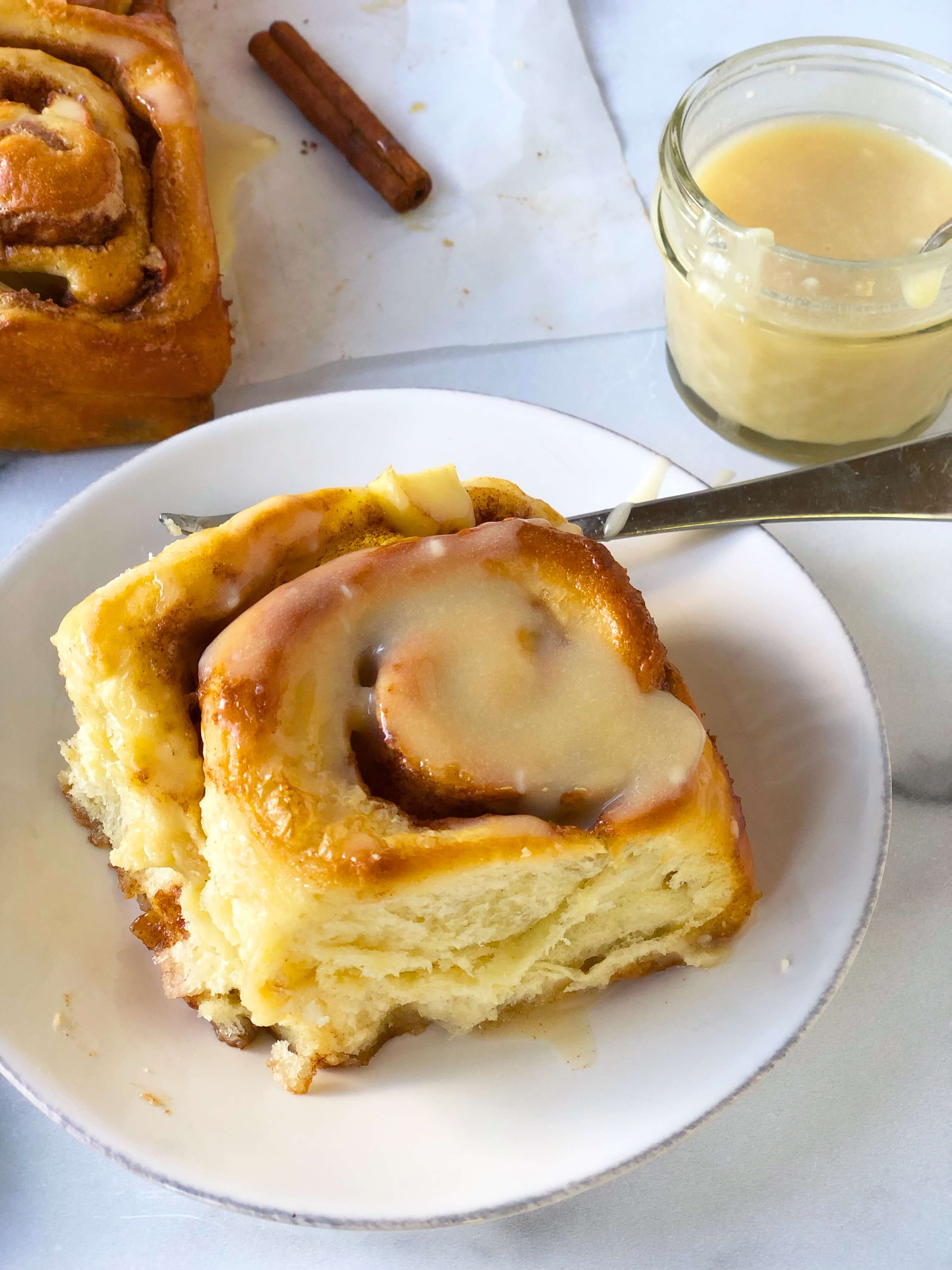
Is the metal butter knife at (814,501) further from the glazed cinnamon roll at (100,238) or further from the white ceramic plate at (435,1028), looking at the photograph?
the glazed cinnamon roll at (100,238)

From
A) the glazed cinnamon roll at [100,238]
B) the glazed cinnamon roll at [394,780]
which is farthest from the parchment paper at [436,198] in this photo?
the glazed cinnamon roll at [394,780]

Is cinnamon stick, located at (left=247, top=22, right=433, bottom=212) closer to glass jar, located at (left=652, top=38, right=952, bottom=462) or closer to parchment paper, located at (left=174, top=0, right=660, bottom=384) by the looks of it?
parchment paper, located at (left=174, top=0, right=660, bottom=384)

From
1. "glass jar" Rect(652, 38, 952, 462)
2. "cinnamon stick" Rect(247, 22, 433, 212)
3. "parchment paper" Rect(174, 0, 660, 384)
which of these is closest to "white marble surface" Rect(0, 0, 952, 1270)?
"glass jar" Rect(652, 38, 952, 462)

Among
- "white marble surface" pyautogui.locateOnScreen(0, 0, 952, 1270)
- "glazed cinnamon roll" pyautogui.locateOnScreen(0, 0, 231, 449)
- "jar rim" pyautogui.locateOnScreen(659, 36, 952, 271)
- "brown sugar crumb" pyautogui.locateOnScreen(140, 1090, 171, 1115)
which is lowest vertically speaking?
"white marble surface" pyautogui.locateOnScreen(0, 0, 952, 1270)

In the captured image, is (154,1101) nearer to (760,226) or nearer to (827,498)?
(827,498)

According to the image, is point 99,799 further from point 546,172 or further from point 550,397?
point 546,172

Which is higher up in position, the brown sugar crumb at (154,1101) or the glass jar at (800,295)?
the brown sugar crumb at (154,1101)
